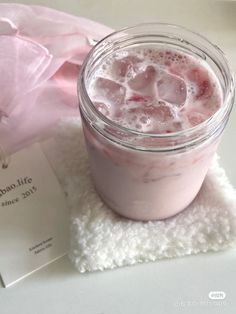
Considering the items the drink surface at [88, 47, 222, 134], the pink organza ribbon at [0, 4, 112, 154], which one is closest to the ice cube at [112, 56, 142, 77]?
the drink surface at [88, 47, 222, 134]

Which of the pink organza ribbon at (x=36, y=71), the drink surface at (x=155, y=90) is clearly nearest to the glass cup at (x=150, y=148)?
the drink surface at (x=155, y=90)

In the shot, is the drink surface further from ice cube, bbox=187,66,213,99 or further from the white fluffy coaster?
the white fluffy coaster

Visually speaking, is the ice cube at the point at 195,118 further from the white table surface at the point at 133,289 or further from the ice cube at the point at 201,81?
the white table surface at the point at 133,289

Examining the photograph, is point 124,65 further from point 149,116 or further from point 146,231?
point 146,231

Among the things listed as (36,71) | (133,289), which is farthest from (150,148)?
(36,71)

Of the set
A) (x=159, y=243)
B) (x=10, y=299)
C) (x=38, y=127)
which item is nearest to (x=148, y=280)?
(x=159, y=243)

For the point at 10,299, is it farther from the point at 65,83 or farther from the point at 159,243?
the point at 65,83
